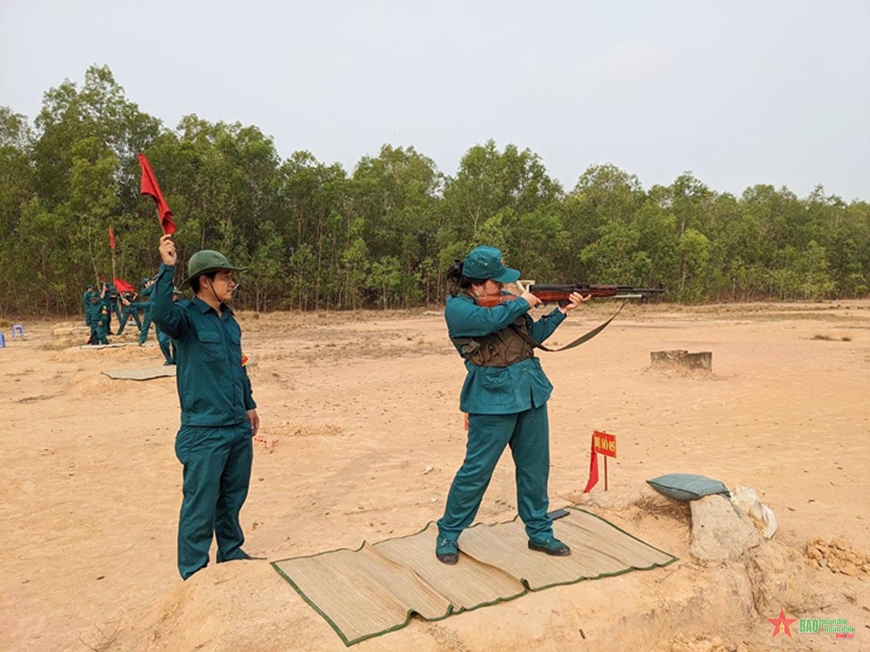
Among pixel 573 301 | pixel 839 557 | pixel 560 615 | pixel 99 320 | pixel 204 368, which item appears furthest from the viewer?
pixel 99 320

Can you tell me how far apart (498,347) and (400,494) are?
3.00m

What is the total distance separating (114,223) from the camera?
29.3m

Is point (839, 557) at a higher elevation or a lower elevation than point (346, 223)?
lower

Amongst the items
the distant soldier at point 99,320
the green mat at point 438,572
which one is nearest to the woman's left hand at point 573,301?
the green mat at point 438,572

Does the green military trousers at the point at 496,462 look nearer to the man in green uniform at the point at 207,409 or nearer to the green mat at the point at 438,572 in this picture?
the green mat at the point at 438,572

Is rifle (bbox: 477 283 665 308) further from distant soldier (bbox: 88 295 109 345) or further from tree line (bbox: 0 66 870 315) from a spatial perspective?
tree line (bbox: 0 66 870 315)

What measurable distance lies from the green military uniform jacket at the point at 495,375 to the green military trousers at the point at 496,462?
77 mm

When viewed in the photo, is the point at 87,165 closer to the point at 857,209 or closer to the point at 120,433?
the point at 120,433

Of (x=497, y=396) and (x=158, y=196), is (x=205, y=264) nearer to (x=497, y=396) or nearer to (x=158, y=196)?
(x=158, y=196)

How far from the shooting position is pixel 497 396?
3.47 m

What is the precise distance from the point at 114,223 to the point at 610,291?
30571 mm

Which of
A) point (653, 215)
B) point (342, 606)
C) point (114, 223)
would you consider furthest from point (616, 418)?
point (653, 215)

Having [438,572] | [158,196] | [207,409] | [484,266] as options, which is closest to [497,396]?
[484,266]

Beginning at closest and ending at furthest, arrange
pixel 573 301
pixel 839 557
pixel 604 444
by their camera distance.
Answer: pixel 573 301
pixel 839 557
pixel 604 444
